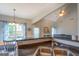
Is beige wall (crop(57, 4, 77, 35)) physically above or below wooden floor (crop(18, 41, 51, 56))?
above

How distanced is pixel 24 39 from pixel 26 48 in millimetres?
130

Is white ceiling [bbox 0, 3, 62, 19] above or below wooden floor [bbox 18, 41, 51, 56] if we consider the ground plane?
above

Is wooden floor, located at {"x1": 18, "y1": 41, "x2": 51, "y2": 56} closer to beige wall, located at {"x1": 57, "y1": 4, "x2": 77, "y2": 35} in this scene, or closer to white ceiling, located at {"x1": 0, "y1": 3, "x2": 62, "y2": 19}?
beige wall, located at {"x1": 57, "y1": 4, "x2": 77, "y2": 35}

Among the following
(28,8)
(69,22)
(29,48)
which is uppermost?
(28,8)

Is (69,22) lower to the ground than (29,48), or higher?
higher

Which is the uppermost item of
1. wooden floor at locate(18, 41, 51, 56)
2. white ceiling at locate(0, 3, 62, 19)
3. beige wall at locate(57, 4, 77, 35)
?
white ceiling at locate(0, 3, 62, 19)

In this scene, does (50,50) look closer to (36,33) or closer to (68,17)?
(36,33)

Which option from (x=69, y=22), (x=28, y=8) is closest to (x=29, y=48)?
(x=28, y=8)

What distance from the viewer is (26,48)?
58.4 inches

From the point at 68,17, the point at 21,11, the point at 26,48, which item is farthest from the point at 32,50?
the point at 68,17

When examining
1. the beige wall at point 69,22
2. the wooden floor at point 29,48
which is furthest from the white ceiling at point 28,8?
the wooden floor at point 29,48

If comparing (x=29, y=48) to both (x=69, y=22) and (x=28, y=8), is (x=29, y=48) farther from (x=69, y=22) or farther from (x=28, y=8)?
(x=69, y=22)

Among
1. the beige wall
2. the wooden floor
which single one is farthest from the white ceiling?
the wooden floor

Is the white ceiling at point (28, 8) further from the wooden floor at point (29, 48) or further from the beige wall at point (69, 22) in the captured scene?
the wooden floor at point (29, 48)
